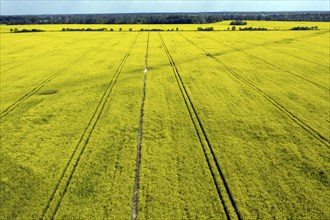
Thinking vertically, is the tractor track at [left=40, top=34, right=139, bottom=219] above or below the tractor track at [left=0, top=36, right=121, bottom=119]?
below

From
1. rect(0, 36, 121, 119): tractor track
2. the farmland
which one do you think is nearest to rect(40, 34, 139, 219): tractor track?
the farmland

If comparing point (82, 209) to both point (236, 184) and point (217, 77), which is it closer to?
point (236, 184)

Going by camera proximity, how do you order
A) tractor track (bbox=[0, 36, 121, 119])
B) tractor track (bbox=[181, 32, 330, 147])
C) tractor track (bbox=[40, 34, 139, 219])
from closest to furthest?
1. tractor track (bbox=[40, 34, 139, 219])
2. tractor track (bbox=[181, 32, 330, 147])
3. tractor track (bbox=[0, 36, 121, 119])

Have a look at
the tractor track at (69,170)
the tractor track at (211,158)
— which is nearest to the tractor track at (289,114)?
the tractor track at (211,158)

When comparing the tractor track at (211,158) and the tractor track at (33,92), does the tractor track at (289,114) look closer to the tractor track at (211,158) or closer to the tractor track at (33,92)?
the tractor track at (211,158)

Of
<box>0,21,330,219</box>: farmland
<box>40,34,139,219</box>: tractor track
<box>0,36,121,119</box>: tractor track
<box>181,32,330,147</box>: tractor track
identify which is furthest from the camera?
<box>0,36,121,119</box>: tractor track

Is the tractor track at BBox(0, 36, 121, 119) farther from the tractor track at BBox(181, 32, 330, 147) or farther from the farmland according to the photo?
the tractor track at BBox(181, 32, 330, 147)

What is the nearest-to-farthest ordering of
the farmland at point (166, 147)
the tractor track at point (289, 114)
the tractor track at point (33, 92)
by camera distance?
the farmland at point (166, 147), the tractor track at point (289, 114), the tractor track at point (33, 92)

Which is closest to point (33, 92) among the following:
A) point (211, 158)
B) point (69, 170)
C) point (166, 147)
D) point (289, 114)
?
point (69, 170)
